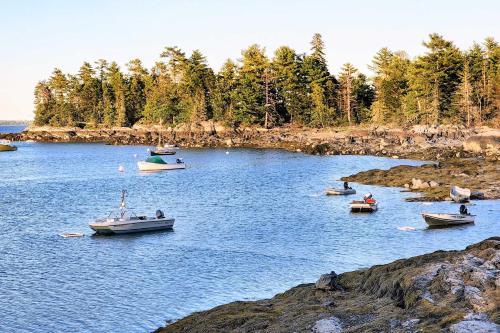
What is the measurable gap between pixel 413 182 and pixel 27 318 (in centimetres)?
4968

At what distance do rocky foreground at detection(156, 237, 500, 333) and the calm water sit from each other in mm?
5631

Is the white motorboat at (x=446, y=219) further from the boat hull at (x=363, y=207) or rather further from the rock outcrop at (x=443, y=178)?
the rock outcrop at (x=443, y=178)

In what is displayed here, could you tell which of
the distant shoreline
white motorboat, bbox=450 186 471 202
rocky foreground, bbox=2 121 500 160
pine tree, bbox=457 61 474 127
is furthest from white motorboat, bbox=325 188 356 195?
pine tree, bbox=457 61 474 127

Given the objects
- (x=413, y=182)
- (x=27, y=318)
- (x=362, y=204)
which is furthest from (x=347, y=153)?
A: (x=27, y=318)

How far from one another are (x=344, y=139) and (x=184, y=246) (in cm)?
10004

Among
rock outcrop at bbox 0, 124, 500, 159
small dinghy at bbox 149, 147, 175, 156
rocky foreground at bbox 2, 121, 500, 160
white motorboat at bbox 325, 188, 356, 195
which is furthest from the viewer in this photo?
small dinghy at bbox 149, 147, 175, 156

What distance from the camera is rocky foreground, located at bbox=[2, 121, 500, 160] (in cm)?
10381

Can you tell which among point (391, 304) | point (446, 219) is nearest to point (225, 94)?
point (446, 219)

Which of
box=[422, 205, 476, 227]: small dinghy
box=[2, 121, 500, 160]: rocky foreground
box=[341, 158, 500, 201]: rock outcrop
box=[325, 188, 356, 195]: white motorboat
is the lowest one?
box=[422, 205, 476, 227]: small dinghy

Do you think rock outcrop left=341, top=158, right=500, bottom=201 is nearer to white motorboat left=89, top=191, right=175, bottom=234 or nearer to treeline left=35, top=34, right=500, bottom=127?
white motorboat left=89, top=191, right=175, bottom=234

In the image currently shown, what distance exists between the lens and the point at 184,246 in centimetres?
4578

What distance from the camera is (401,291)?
69.9 feet

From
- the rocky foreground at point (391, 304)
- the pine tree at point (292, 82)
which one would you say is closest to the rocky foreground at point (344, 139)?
the pine tree at point (292, 82)

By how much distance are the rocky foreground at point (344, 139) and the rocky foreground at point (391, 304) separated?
2814 inches
